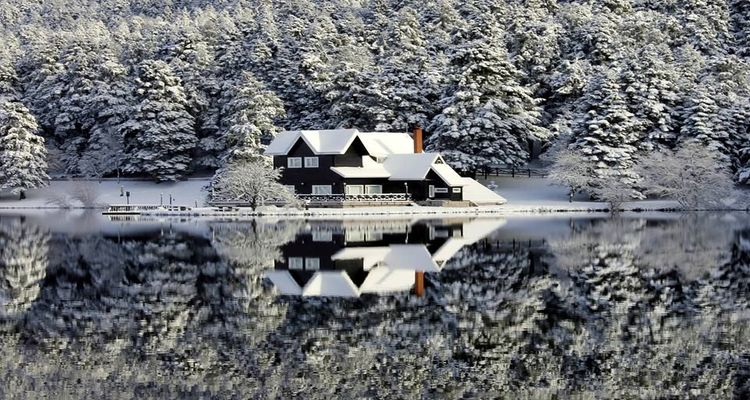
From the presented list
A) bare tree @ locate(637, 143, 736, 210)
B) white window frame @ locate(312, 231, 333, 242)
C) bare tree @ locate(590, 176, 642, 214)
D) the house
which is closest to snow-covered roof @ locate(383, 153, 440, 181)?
the house

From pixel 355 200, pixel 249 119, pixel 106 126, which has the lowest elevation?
pixel 355 200

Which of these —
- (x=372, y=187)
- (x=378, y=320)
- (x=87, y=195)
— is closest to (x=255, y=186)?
(x=372, y=187)

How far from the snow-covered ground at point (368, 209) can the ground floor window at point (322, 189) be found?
498 centimetres

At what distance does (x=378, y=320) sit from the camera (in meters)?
16.6

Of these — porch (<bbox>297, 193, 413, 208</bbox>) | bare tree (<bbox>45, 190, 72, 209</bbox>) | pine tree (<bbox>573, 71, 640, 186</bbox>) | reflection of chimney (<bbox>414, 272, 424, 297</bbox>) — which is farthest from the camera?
bare tree (<bbox>45, 190, 72, 209</bbox>)

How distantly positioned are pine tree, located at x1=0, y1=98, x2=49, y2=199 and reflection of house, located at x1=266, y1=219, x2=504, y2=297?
3454 cm

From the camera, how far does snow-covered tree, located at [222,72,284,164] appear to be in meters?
64.8

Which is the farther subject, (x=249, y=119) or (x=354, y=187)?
(x=249, y=119)

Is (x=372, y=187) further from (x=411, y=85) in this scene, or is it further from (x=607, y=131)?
(x=607, y=131)

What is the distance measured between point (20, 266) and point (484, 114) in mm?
42833

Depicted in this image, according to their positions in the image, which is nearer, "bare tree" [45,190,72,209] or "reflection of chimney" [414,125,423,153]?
"reflection of chimney" [414,125,423,153]

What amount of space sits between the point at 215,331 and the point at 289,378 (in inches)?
147

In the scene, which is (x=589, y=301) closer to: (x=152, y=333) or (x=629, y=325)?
(x=629, y=325)

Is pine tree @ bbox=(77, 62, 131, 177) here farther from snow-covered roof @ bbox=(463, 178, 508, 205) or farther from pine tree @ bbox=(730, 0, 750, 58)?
pine tree @ bbox=(730, 0, 750, 58)
